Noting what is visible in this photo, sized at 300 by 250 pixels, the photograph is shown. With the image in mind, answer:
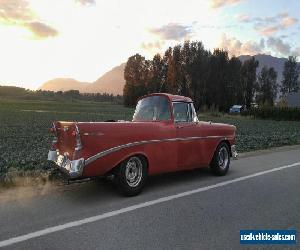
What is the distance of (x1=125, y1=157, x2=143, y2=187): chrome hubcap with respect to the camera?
731 centimetres

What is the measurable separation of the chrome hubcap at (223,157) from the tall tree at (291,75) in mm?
123348

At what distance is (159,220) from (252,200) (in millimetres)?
2151

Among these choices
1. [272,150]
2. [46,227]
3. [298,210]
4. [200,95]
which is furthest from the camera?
[200,95]

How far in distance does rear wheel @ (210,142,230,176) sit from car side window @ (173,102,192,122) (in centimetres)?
133

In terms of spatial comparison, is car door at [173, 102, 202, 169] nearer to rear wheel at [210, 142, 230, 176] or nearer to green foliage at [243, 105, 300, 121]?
rear wheel at [210, 142, 230, 176]

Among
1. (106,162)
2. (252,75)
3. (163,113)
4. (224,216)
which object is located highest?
(252,75)

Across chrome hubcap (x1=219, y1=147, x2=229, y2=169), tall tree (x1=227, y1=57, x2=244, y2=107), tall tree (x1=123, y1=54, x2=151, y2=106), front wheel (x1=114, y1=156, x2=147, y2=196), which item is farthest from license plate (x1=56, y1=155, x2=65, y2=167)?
tall tree (x1=123, y1=54, x2=151, y2=106)

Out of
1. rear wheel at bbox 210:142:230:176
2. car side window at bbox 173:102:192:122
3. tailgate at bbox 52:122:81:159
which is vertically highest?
car side window at bbox 173:102:192:122

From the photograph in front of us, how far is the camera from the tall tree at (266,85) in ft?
353

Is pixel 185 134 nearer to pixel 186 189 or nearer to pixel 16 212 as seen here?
pixel 186 189

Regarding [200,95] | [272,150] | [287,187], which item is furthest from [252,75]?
[287,187]

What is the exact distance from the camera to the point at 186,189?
802 cm

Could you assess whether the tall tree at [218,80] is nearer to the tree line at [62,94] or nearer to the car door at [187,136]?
the car door at [187,136]

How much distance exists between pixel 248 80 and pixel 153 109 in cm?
9573
